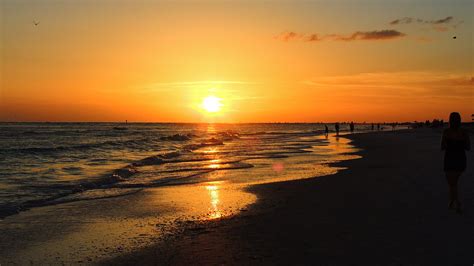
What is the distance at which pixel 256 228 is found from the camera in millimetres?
9086

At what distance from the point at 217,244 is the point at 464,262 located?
4.17 meters

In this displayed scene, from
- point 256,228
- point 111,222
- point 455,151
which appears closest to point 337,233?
point 256,228

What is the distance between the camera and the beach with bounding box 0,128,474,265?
7.18m

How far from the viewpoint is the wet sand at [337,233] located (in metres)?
6.97

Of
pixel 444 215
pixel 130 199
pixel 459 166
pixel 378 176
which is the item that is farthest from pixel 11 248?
pixel 378 176

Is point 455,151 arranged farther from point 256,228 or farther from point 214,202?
point 214,202

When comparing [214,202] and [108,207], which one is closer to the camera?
[108,207]

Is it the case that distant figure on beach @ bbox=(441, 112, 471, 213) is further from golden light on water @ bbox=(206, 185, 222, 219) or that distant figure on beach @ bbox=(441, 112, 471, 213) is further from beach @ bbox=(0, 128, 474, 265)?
golden light on water @ bbox=(206, 185, 222, 219)

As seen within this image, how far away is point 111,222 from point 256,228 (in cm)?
376

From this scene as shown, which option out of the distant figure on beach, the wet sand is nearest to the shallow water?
the wet sand

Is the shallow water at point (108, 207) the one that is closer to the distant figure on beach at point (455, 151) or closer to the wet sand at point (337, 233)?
the wet sand at point (337, 233)

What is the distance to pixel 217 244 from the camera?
26.1 feet

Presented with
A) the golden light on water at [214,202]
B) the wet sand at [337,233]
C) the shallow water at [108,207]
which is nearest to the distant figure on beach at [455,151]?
the wet sand at [337,233]

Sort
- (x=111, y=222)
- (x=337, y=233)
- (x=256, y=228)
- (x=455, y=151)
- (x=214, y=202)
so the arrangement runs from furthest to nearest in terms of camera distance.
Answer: (x=214, y=202)
(x=111, y=222)
(x=455, y=151)
(x=256, y=228)
(x=337, y=233)
